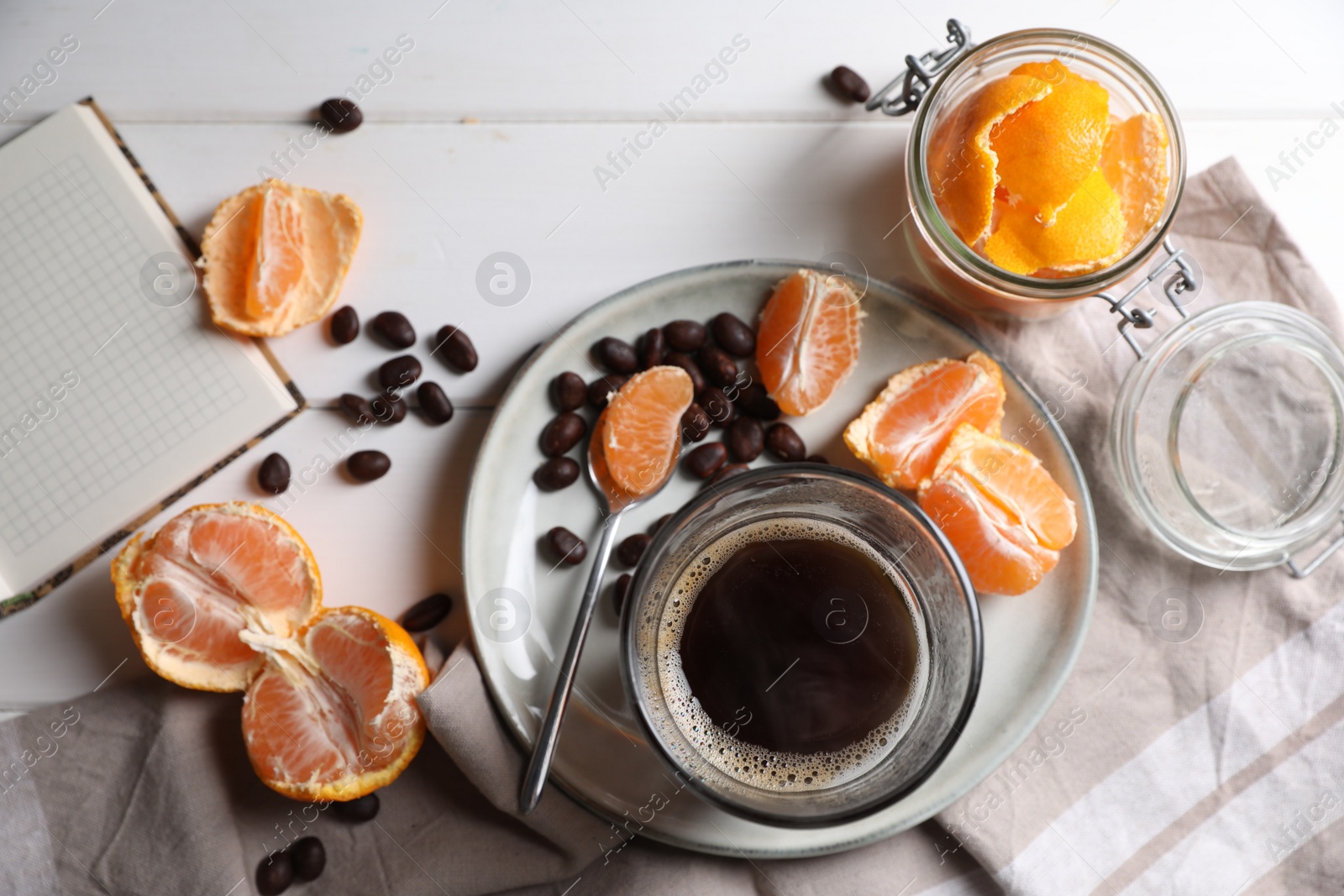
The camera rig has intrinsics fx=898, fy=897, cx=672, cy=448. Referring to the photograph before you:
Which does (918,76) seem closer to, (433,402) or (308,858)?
(433,402)

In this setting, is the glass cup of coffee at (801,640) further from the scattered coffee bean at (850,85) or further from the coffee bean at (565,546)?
the scattered coffee bean at (850,85)

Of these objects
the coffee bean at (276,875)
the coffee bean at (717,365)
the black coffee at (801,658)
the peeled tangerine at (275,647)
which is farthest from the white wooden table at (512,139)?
the black coffee at (801,658)

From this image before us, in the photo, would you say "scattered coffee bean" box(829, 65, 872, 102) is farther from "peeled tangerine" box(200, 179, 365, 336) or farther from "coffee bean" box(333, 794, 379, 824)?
"coffee bean" box(333, 794, 379, 824)

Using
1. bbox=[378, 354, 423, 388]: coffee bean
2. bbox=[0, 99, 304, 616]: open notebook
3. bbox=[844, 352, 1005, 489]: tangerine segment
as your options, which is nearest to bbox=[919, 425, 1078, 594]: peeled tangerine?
bbox=[844, 352, 1005, 489]: tangerine segment

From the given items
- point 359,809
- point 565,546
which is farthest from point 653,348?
point 359,809

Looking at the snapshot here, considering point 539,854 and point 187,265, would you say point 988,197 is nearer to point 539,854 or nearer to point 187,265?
point 539,854

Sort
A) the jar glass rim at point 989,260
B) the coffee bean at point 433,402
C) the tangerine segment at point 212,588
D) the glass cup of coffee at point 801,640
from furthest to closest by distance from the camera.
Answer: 1. the coffee bean at point 433,402
2. the tangerine segment at point 212,588
3. the jar glass rim at point 989,260
4. the glass cup of coffee at point 801,640

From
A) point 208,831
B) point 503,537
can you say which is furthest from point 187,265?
point 208,831
